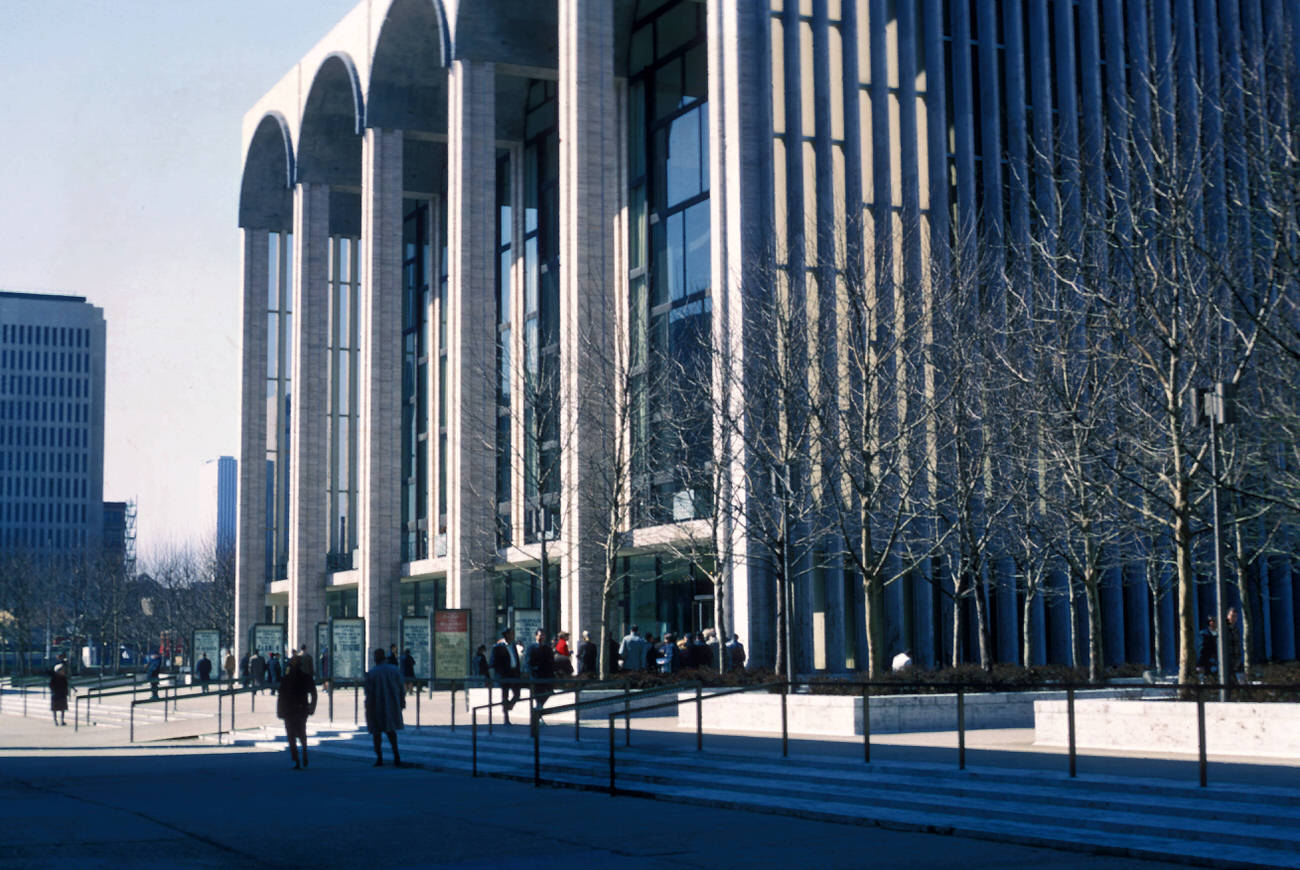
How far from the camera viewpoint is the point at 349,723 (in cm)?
2725

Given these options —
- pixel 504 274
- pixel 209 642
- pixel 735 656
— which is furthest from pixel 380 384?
pixel 735 656

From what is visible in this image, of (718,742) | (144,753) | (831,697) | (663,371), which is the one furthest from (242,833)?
(663,371)

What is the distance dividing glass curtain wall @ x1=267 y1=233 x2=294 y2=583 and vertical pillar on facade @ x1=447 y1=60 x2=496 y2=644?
797 inches

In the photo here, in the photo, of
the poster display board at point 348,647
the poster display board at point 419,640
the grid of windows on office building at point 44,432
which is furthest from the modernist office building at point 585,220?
the grid of windows on office building at point 44,432

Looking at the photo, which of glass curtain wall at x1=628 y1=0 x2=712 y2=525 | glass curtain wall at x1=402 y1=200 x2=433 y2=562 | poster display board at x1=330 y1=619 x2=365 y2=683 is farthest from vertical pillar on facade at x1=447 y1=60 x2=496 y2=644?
glass curtain wall at x1=402 y1=200 x2=433 y2=562

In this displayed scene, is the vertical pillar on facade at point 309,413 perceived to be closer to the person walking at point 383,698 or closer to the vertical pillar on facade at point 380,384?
the vertical pillar on facade at point 380,384

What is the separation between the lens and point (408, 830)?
508 inches

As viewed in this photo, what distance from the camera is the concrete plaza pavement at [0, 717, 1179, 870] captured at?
36.0 ft

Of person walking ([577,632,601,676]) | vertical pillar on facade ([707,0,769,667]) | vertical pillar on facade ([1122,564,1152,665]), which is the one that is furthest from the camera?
vertical pillar on facade ([1122,564,1152,665])

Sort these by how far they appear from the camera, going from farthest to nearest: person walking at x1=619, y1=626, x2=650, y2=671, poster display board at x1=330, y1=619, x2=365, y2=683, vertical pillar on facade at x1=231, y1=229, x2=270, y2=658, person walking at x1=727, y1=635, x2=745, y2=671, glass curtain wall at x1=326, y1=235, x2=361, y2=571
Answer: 1. vertical pillar on facade at x1=231, y1=229, x2=270, y2=658
2. glass curtain wall at x1=326, y1=235, x2=361, y2=571
3. poster display board at x1=330, y1=619, x2=365, y2=683
4. person walking at x1=727, y1=635, x2=745, y2=671
5. person walking at x1=619, y1=626, x2=650, y2=671

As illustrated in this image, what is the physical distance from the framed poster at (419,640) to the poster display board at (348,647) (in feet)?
6.40

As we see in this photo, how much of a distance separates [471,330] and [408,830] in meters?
31.6

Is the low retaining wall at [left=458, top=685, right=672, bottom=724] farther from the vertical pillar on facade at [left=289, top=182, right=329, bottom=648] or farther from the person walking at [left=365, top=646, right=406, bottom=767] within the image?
the vertical pillar on facade at [left=289, top=182, right=329, bottom=648]

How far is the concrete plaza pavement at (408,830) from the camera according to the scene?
11.0 metres
